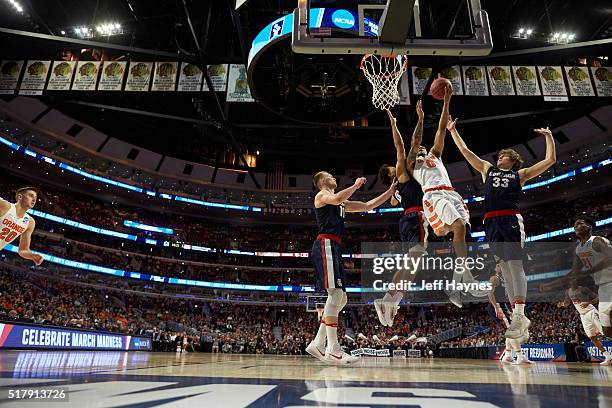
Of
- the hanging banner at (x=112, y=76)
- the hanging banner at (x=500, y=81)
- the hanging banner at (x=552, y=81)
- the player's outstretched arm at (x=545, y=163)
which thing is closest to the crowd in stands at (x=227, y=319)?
the hanging banner at (x=552, y=81)

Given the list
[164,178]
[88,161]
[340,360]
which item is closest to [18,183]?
[88,161]

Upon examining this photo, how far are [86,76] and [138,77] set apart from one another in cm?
207

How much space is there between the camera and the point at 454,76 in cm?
1570

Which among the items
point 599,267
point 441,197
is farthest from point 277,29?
point 599,267

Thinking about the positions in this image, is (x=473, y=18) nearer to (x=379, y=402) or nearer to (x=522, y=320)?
(x=522, y=320)

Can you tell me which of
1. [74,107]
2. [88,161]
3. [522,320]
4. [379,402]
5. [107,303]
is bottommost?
[379,402]

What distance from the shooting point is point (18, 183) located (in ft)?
101

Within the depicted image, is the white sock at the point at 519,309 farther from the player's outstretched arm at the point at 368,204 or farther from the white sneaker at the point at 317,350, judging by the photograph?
the white sneaker at the point at 317,350

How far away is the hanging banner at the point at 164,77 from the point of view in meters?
16.2

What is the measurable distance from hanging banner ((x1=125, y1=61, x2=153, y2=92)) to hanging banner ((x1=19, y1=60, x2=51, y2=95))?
10.9 feet

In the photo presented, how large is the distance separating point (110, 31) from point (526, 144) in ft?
98.1

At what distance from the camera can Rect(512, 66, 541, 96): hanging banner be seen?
14.9m

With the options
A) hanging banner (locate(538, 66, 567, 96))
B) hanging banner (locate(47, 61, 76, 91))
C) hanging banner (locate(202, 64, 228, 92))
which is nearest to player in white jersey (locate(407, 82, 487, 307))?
hanging banner (locate(538, 66, 567, 96))

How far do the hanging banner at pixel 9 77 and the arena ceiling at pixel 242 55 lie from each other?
152cm
